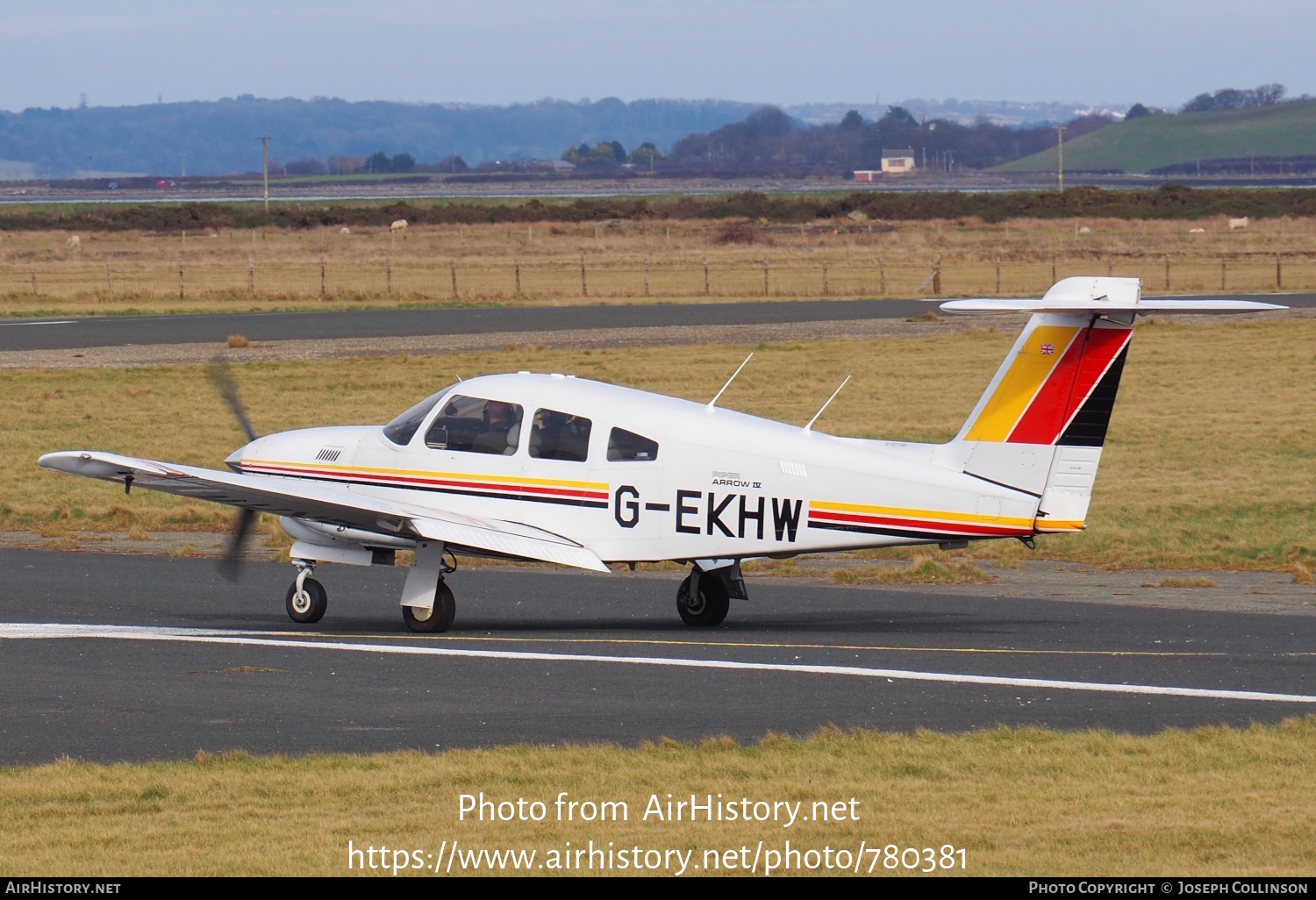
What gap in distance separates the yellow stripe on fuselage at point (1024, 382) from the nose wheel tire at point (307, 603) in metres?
5.92

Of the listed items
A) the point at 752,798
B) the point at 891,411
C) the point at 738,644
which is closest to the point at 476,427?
the point at 738,644

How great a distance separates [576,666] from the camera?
41.2ft

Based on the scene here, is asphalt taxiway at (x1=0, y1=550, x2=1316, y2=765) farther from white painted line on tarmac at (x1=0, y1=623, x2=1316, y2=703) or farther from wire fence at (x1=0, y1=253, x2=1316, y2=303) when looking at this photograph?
wire fence at (x1=0, y1=253, x2=1316, y2=303)

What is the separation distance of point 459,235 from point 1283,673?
96.3 meters

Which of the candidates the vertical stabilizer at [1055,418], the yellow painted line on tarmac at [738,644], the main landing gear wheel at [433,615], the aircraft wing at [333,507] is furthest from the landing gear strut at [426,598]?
the vertical stabilizer at [1055,418]

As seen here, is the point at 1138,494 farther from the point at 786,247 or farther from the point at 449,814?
the point at 786,247

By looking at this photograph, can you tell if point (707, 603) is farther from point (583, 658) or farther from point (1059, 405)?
point (1059, 405)

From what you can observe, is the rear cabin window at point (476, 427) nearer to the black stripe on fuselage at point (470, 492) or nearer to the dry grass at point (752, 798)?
the black stripe on fuselage at point (470, 492)

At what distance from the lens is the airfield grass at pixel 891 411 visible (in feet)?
64.5

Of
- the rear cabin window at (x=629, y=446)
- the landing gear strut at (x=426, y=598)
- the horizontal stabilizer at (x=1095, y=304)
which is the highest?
the horizontal stabilizer at (x=1095, y=304)

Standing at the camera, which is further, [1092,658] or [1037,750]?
[1092,658]

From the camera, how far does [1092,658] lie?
505 inches

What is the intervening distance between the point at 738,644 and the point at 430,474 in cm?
307
